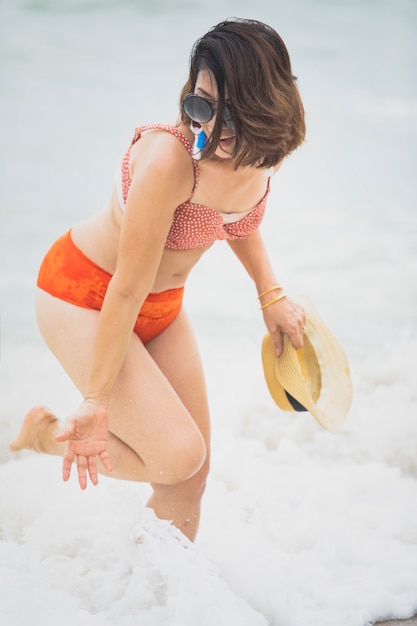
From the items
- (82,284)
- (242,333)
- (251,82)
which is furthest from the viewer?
(242,333)

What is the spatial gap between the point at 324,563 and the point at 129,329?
1.34 metres

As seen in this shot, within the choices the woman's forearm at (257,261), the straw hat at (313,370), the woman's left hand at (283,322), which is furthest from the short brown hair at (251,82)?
the straw hat at (313,370)

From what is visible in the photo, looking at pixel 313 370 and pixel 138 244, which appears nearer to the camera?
pixel 138 244

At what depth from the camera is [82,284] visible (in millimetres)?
2252

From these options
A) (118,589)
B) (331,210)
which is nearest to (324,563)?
(118,589)

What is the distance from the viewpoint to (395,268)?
694 centimetres

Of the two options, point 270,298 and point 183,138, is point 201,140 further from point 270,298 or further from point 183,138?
point 270,298

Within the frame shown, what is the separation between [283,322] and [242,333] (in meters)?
3.12

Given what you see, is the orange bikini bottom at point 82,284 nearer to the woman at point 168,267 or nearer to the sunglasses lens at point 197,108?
the woman at point 168,267

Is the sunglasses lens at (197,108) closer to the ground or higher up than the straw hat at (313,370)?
higher up

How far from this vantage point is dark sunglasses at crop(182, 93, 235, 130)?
1873 millimetres

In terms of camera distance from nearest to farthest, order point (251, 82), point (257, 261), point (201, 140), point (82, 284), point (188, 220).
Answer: point (251, 82) < point (201, 140) < point (188, 220) < point (82, 284) < point (257, 261)

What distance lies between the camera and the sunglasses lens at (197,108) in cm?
187

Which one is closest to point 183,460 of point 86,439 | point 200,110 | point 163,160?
point 86,439
